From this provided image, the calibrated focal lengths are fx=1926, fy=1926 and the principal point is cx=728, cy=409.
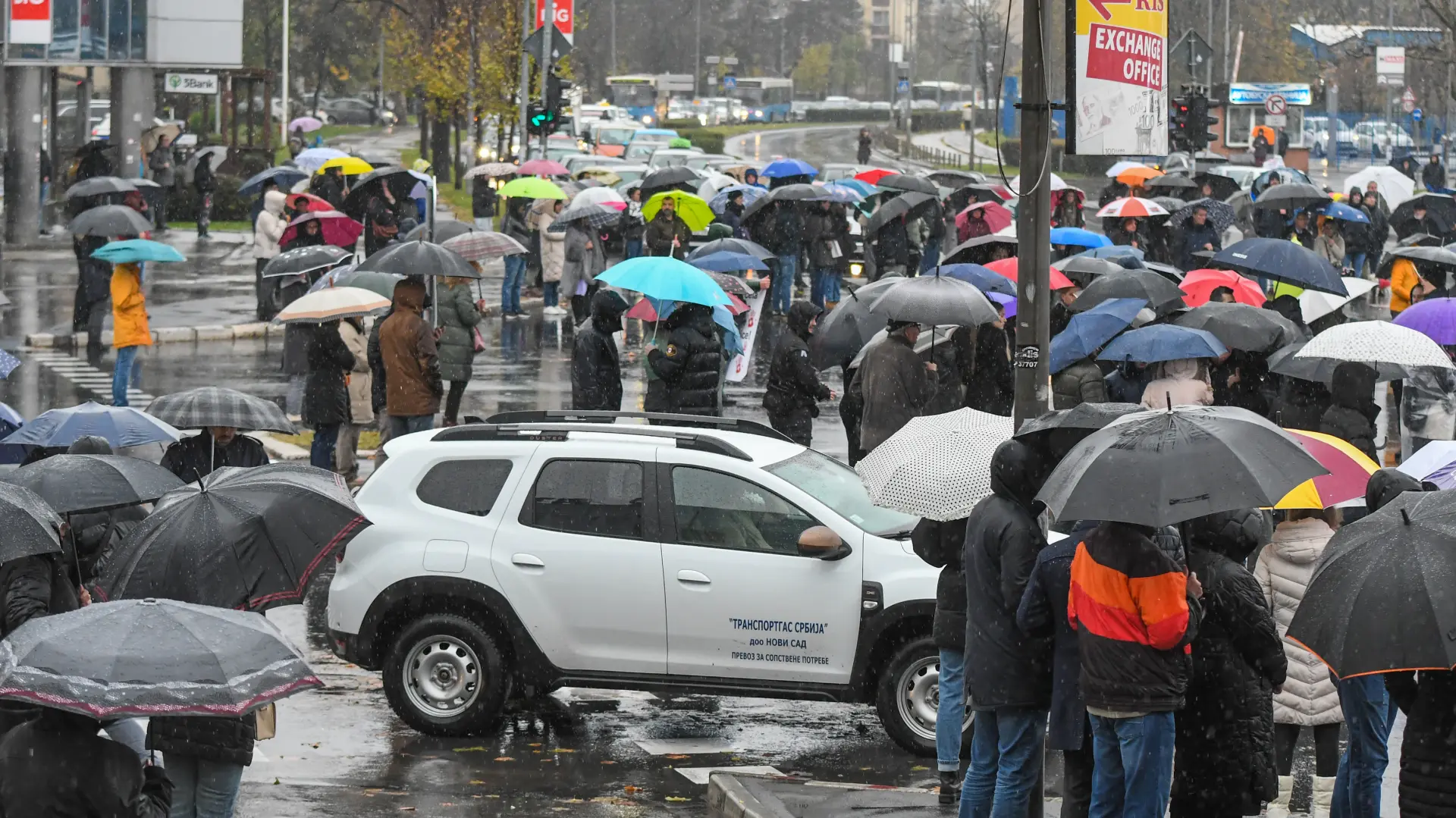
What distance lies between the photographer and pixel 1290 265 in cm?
1471

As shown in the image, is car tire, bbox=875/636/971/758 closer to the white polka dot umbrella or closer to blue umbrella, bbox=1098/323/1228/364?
the white polka dot umbrella

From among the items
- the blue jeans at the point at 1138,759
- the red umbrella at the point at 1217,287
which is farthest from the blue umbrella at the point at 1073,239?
the blue jeans at the point at 1138,759

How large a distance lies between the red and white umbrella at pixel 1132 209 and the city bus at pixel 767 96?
87.8m

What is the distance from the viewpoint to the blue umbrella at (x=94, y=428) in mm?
9789

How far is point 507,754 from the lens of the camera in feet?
31.1

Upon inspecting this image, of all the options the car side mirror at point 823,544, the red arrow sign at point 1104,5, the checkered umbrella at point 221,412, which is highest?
the red arrow sign at point 1104,5

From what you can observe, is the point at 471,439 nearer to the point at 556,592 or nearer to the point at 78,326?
the point at 556,592

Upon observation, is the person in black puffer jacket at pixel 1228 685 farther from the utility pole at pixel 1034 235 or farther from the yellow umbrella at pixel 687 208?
the yellow umbrella at pixel 687 208

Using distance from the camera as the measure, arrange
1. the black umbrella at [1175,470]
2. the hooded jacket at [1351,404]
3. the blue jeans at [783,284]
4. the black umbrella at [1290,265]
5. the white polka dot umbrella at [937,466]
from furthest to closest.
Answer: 1. the blue jeans at [783,284]
2. the black umbrella at [1290,265]
3. the hooded jacket at [1351,404]
4. the white polka dot umbrella at [937,466]
5. the black umbrella at [1175,470]

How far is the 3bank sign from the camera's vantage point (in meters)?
8.33

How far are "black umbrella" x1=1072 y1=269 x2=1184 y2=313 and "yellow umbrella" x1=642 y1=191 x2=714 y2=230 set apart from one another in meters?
10.7

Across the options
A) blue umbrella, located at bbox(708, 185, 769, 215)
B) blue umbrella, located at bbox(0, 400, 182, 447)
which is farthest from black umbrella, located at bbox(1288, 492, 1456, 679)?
blue umbrella, located at bbox(708, 185, 769, 215)

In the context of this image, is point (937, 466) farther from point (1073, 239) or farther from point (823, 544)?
point (1073, 239)

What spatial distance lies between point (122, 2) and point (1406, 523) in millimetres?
36411
